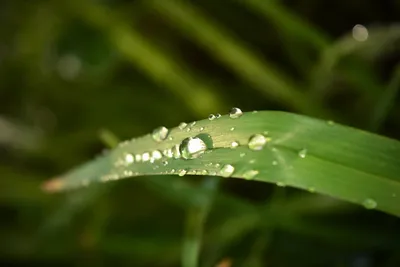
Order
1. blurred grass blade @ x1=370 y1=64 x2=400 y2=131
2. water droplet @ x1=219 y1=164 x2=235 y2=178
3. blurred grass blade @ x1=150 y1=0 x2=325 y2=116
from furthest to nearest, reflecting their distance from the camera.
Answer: blurred grass blade @ x1=150 y1=0 x2=325 y2=116 → blurred grass blade @ x1=370 y1=64 x2=400 y2=131 → water droplet @ x1=219 y1=164 x2=235 y2=178

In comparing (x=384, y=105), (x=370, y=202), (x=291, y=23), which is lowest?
(x=370, y=202)

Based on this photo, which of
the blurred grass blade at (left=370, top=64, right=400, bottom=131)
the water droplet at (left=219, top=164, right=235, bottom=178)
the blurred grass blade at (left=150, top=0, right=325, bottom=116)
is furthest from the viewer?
the blurred grass blade at (left=150, top=0, right=325, bottom=116)

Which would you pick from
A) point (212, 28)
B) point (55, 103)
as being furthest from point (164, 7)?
point (55, 103)

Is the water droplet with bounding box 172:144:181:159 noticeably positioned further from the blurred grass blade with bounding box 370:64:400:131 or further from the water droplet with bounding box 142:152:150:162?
the blurred grass blade with bounding box 370:64:400:131

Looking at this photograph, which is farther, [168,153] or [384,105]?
[384,105]

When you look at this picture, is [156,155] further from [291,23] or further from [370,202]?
[291,23]

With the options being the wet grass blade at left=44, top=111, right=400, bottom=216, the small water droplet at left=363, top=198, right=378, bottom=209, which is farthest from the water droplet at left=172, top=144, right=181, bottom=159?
the small water droplet at left=363, top=198, right=378, bottom=209

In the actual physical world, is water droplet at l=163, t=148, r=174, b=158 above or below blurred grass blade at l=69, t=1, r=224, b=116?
below

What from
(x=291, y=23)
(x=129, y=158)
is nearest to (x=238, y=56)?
(x=291, y=23)
